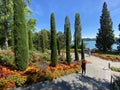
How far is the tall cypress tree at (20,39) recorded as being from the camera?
16906 millimetres

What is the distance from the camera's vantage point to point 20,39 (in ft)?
56.5

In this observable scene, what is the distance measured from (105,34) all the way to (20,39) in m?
37.3

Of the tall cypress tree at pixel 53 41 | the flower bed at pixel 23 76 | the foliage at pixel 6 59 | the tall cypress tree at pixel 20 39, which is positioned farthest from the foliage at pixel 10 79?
the tall cypress tree at pixel 53 41

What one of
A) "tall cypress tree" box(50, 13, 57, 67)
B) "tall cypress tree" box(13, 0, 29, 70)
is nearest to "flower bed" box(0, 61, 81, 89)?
"tall cypress tree" box(13, 0, 29, 70)

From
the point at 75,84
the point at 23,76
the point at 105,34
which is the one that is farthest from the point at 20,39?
the point at 105,34

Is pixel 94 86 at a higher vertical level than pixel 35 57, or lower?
lower

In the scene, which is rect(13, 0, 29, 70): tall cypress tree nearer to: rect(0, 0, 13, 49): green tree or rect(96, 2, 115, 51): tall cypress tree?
rect(0, 0, 13, 49): green tree

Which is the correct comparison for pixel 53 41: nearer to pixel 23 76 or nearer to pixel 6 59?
pixel 6 59

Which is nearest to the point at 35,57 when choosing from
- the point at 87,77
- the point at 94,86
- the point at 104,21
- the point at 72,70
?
the point at 72,70

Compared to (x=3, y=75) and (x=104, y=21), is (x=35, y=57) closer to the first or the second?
(x=3, y=75)

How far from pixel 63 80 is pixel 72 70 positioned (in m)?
3.09

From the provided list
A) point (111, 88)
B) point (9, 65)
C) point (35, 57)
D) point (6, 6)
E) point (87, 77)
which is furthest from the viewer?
point (6, 6)

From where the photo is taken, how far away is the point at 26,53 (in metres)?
17.4

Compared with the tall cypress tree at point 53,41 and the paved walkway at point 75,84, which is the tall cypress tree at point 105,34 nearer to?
the tall cypress tree at point 53,41
